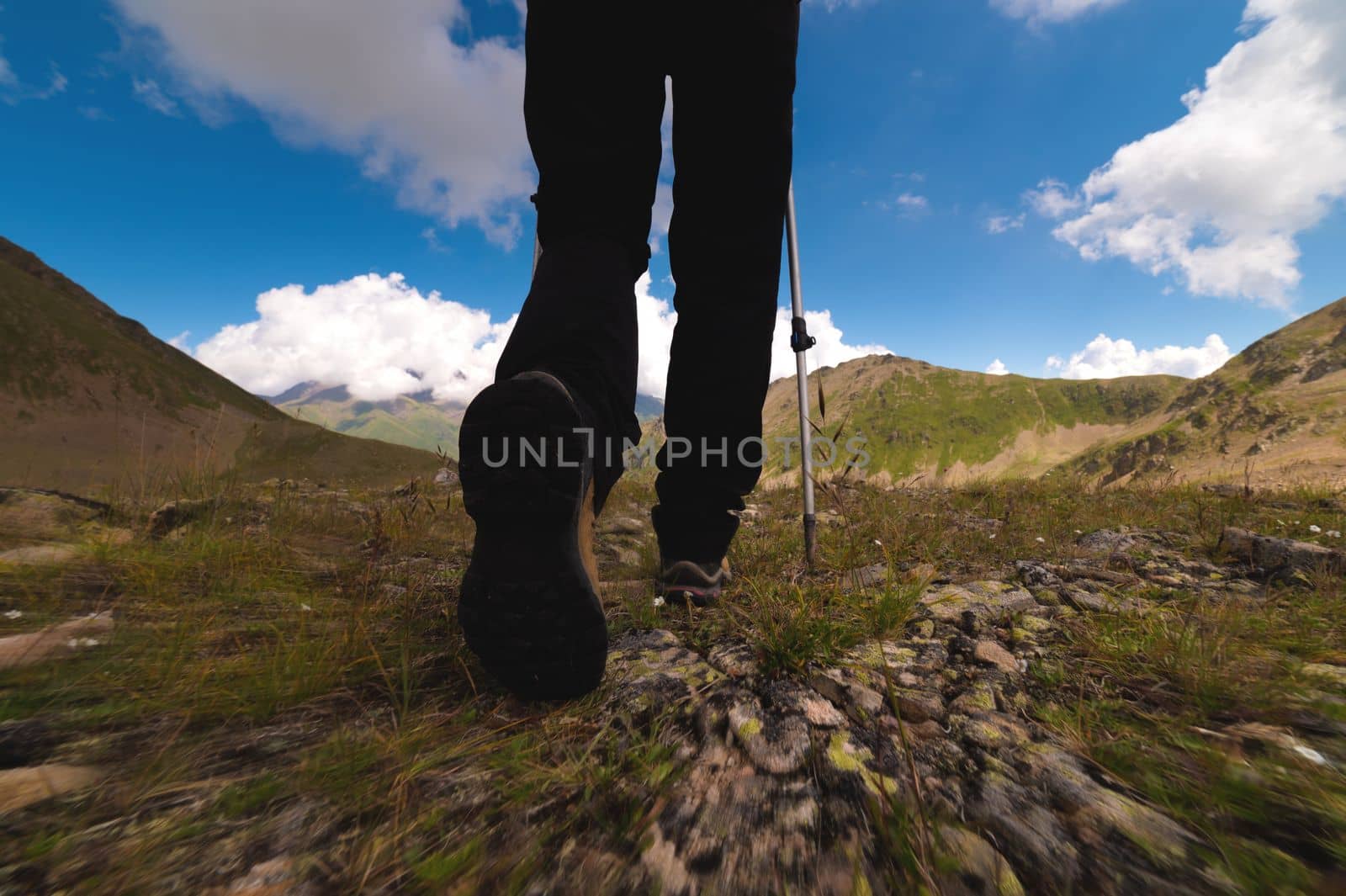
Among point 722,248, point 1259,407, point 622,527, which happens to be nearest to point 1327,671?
point 722,248

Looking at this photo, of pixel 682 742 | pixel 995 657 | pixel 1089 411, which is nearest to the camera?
pixel 682 742

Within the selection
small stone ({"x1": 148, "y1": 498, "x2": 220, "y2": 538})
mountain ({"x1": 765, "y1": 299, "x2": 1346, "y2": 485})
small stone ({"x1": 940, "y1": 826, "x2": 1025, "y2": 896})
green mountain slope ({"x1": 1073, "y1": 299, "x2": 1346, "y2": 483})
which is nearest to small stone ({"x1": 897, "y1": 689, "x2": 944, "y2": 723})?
small stone ({"x1": 940, "y1": 826, "x2": 1025, "y2": 896})

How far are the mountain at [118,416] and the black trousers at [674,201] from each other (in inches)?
111

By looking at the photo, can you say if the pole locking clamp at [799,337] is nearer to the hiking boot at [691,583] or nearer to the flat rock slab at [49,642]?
the hiking boot at [691,583]

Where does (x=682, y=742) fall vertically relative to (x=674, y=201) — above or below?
below

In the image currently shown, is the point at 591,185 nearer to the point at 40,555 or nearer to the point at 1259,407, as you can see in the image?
the point at 40,555

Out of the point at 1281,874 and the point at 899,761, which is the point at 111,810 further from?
the point at 1281,874

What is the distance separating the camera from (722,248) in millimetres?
2059

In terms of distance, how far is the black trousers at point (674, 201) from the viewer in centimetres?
164

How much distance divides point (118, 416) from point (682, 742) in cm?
383

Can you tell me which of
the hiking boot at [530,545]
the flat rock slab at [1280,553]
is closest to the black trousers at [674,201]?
the hiking boot at [530,545]

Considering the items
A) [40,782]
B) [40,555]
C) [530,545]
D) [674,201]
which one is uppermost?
[674,201]

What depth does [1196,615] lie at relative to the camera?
5.20ft

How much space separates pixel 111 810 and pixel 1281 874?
169 cm
